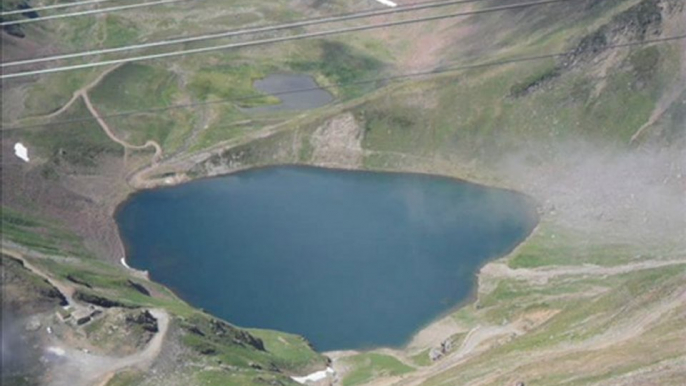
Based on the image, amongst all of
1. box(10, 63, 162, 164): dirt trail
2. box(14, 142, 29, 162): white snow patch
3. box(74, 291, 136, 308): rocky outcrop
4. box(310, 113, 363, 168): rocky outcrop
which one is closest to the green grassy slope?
box(74, 291, 136, 308): rocky outcrop

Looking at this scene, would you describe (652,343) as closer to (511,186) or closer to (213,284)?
(213,284)

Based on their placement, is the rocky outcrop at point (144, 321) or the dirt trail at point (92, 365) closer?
the dirt trail at point (92, 365)

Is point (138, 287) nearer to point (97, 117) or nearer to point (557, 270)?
point (557, 270)

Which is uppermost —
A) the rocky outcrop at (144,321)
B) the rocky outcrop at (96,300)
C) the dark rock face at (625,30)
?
the dark rock face at (625,30)

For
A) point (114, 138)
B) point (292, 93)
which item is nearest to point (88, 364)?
point (114, 138)

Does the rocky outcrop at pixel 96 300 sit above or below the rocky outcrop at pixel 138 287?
below

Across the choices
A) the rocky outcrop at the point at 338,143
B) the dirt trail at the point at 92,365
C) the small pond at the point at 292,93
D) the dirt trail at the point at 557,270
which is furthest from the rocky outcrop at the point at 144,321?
the small pond at the point at 292,93

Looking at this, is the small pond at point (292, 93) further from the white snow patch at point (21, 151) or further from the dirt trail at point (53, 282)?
the dirt trail at point (53, 282)

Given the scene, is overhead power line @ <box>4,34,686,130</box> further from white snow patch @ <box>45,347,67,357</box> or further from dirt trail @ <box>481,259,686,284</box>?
white snow patch @ <box>45,347,67,357</box>
